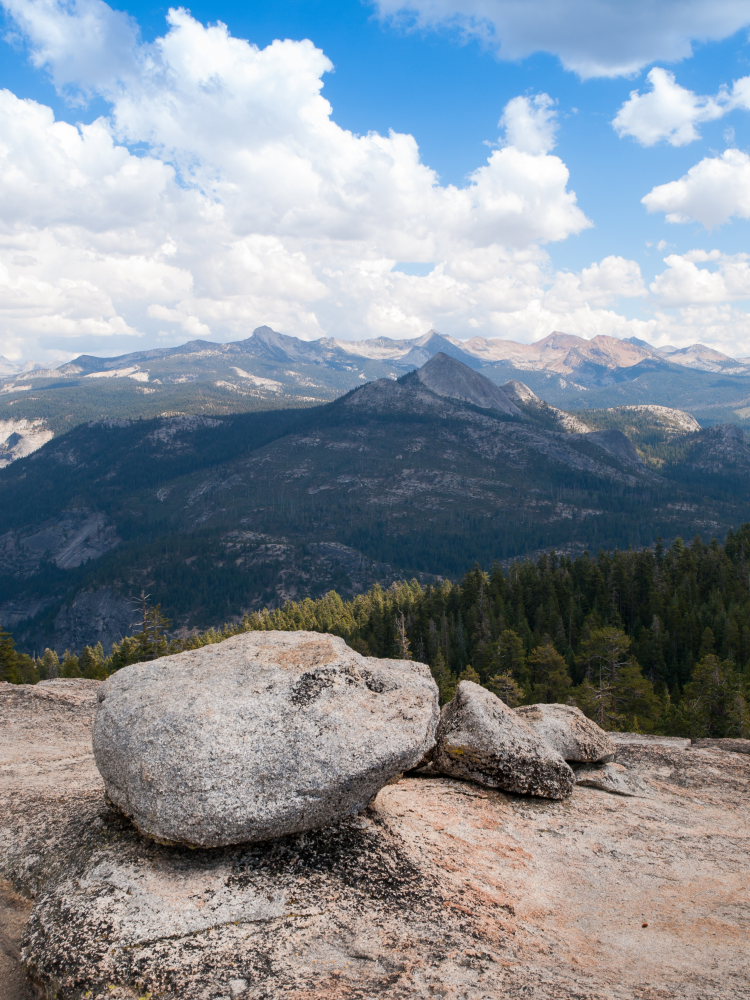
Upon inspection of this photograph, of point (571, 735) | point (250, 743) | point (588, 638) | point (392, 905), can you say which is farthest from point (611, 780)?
point (588, 638)

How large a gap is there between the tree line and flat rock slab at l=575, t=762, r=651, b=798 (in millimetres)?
33456

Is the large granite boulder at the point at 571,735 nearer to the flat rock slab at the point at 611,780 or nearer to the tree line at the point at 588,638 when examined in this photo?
the flat rock slab at the point at 611,780

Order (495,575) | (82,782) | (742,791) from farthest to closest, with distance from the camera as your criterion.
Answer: (495,575), (742,791), (82,782)

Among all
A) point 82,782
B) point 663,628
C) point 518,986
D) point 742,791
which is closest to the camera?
point 518,986

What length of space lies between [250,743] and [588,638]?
77059 mm

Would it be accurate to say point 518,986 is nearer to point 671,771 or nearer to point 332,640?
point 332,640

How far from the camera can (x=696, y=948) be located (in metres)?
13.1

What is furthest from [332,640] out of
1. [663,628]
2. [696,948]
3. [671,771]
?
[663,628]

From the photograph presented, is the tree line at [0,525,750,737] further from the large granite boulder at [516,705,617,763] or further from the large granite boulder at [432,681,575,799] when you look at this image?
the large granite boulder at [432,681,575,799]

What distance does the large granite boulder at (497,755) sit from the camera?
20.5m

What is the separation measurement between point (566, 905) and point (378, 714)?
6.96 m

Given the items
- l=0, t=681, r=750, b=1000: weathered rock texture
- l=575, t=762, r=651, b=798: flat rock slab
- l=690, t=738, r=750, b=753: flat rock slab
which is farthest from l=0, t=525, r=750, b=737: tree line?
l=0, t=681, r=750, b=1000: weathered rock texture

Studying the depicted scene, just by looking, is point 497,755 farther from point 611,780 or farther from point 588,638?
point 588,638

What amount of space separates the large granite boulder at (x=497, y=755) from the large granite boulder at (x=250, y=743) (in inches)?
169
